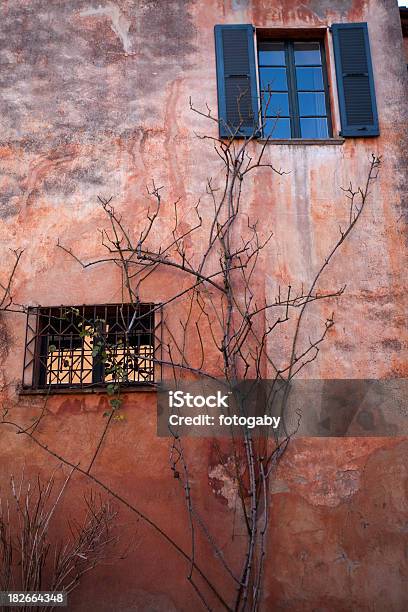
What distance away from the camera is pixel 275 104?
7.64m

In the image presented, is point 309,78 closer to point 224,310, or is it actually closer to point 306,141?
point 306,141

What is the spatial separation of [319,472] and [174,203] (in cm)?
274

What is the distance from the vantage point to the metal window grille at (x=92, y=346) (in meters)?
6.55

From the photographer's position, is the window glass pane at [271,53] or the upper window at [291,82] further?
the window glass pane at [271,53]

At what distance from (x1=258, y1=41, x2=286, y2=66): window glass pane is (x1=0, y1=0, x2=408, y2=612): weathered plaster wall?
215 millimetres

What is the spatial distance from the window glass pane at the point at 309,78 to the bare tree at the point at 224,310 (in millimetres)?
918

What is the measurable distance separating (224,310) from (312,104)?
244 cm

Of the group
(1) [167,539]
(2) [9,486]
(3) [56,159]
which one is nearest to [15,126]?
(3) [56,159]

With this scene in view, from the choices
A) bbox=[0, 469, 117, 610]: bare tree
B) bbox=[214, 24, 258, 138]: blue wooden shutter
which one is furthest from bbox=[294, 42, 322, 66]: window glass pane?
bbox=[0, 469, 117, 610]: bare tree

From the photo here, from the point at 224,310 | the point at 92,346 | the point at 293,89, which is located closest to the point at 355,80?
the point at 293,89

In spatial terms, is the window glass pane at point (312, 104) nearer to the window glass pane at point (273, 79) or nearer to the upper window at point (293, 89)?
the upper window at point (293, 89)

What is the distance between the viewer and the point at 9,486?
622cm

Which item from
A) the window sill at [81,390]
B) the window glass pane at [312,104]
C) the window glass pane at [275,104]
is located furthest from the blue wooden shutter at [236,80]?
the window sill at [81,390]

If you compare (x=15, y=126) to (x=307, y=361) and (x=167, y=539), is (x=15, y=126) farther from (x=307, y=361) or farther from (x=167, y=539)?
(x=167, y=539)
